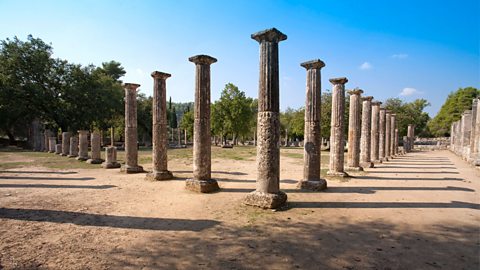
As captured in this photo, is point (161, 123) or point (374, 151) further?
point (374, 151)

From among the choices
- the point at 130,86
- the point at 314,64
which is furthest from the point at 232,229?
the point at 130,86

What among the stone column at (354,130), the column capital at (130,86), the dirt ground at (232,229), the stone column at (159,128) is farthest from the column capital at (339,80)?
the column capital at (130,86)

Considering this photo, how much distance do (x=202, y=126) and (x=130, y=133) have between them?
18.6ft

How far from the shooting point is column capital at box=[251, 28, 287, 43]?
694 cm

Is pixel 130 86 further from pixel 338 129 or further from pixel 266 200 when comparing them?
pixel 338 129

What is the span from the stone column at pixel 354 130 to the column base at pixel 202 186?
8.28 m

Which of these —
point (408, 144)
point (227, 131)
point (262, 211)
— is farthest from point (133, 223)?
point (408, 144)

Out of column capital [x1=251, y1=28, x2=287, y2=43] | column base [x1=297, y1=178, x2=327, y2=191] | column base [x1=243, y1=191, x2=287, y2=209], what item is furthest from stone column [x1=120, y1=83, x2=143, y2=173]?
column base [x1=297, y1=178, x2=327, y2=191]

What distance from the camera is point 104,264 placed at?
3.82 meters

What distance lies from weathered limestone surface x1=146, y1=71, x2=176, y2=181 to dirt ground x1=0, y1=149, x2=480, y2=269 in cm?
156

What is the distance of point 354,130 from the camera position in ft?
43.6

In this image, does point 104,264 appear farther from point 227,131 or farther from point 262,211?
point 227,131

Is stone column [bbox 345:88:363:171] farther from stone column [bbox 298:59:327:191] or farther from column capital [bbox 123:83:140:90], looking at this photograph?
column capital [bbox 123:83:140:90]

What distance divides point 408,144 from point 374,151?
21.7m
